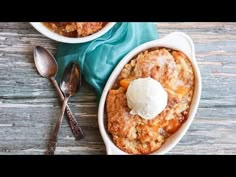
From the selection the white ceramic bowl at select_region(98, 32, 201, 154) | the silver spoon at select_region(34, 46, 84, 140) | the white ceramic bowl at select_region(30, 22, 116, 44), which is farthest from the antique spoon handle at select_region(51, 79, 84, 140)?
the white ceramic bowl at select_region(30, 22, 116, 44)

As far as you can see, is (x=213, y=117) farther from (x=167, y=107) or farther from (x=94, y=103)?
(x=94, y=103)

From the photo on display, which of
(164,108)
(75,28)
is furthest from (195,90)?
(75,28)

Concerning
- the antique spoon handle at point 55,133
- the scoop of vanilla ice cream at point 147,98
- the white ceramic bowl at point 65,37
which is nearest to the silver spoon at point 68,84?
the antique spoon handle at point 55,133

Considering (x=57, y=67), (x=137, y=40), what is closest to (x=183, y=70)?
(x=137, y=40)

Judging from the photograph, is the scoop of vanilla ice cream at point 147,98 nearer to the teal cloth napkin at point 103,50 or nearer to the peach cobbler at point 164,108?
the peach cobbler at point 164,108

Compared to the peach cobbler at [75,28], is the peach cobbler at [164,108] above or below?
below

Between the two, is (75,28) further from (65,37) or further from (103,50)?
(103,50)
